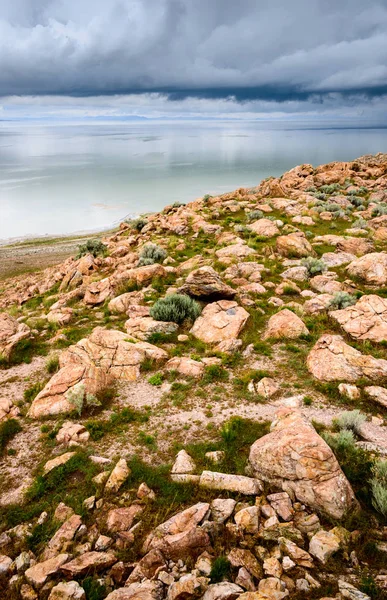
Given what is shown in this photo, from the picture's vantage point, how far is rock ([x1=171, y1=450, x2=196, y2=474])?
702 cm

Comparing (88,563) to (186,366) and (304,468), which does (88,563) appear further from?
(186,366)

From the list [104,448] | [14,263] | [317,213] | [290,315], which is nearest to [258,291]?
[290,315]

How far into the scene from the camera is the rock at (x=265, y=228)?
74.9 feet

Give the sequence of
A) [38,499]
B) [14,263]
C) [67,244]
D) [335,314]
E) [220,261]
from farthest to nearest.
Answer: [67,244], [14,263], [220,261], [335,314], [38,499]

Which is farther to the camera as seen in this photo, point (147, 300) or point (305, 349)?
point (147, 300)

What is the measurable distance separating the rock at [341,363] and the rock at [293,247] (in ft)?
29.1

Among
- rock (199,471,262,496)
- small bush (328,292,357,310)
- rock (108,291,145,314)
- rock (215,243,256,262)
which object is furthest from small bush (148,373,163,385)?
rock (215,243,256,262)

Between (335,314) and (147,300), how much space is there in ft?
26.0

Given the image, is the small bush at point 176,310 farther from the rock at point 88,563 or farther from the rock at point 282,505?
the rock at point 88,563

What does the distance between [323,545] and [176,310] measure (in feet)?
29.9

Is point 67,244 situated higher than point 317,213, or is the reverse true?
point 317,213

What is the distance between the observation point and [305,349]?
36.4ft

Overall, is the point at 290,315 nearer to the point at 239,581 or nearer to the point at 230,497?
the point at 230,497

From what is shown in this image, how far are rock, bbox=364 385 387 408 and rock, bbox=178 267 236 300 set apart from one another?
663 centimetres
